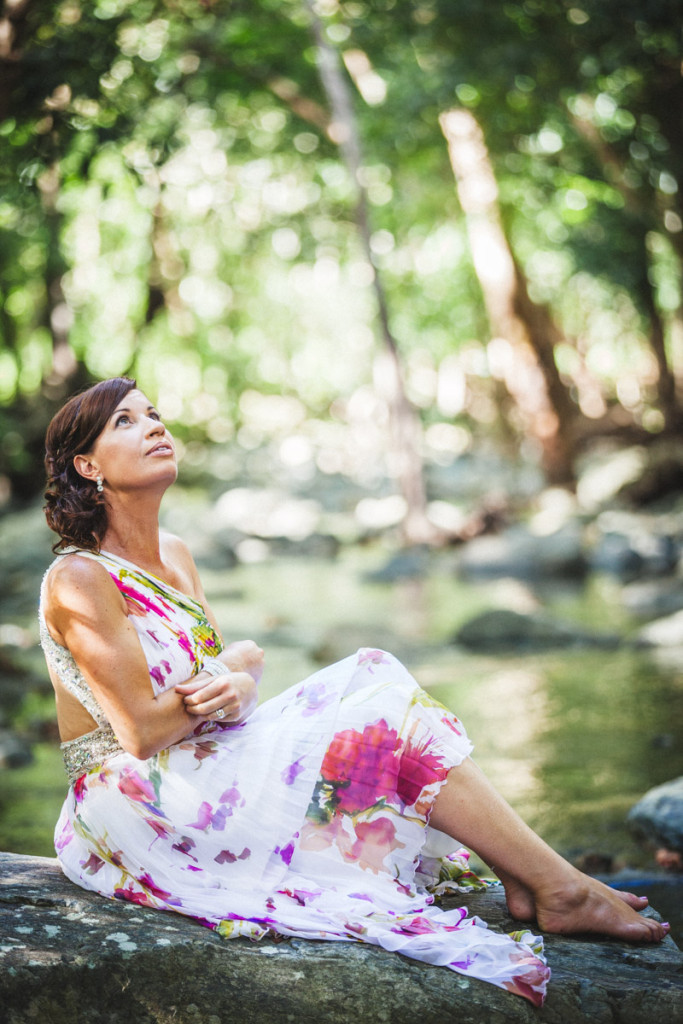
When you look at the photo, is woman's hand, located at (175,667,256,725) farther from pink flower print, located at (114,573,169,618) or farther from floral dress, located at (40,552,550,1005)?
pink flower print, located at (114,573,169,618)

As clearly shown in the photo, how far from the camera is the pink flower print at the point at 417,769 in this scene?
2.57 metres

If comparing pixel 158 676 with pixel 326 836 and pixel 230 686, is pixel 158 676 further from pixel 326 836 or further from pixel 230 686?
pixel 326 836

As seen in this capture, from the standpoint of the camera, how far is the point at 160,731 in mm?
2545

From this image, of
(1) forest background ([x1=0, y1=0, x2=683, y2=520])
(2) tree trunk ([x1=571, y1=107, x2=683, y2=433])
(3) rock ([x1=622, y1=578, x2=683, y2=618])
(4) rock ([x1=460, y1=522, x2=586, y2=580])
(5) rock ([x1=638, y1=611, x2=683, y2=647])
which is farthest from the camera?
(2) tree trunk ([x1=571, y1=107, x2=683, y2=433])

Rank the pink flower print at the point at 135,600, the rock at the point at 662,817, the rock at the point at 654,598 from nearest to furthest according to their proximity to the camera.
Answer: the pink flower print at the point at 135,600 → the rock at the point at 662,817 → the rock at the point at 654,598

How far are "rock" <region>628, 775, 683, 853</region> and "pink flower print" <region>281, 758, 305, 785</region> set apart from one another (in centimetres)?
194

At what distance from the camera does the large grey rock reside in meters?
2.32

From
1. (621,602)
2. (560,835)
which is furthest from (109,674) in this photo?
(621,602)

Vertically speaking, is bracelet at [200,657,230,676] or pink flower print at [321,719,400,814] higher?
bracelet at [200,657,230,676]

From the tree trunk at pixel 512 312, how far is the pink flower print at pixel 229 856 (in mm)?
15699

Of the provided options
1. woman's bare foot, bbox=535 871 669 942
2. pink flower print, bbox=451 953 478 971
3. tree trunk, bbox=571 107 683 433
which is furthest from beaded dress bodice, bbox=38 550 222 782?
tree trunk, bbox=571 107 683 433

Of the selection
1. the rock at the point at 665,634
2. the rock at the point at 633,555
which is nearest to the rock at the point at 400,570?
the rock at the point at 633,555

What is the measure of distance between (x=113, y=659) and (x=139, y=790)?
34 centimetres

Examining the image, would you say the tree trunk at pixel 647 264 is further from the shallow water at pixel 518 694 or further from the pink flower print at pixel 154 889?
the pink flower print at pixel 154 889
